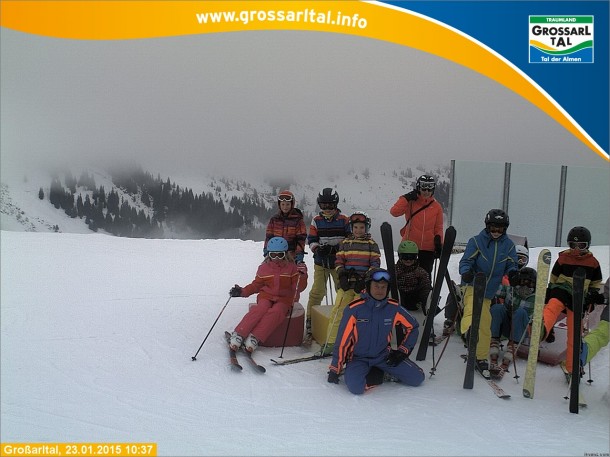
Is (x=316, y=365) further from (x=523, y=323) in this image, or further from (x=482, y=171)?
(x=482, y=171)

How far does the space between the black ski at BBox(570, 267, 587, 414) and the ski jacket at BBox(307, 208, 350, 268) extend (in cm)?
195

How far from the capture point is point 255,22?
4.20m

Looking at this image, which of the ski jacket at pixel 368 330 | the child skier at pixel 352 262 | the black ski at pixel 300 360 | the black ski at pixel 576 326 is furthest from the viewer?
the child skier at pixel 352 262

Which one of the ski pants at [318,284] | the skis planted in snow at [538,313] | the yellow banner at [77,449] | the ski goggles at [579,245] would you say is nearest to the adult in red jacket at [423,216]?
the ski pants at [318,284]

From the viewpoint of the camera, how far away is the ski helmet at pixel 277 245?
14.2 feet

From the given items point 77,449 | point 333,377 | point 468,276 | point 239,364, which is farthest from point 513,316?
point 77,449

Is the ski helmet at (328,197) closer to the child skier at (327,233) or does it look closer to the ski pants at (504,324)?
the child skier at (327,233)

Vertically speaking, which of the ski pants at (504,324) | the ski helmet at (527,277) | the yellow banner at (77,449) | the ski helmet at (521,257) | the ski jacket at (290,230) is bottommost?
the yellow banner at (77,449)

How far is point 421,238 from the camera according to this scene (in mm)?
4664

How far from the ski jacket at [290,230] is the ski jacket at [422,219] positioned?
0.81 metres

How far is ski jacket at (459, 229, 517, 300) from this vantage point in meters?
3.81

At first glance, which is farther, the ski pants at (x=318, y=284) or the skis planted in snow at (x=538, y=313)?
the ski pants at (x=318, y=284)

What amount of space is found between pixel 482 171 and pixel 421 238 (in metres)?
3.13

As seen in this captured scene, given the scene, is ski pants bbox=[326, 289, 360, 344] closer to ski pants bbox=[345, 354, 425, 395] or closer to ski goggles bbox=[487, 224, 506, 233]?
ski pants bbox=[345, 354, 425, 395]
